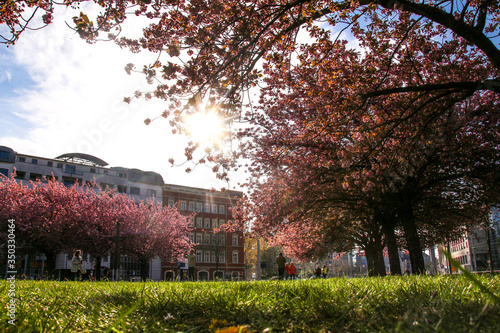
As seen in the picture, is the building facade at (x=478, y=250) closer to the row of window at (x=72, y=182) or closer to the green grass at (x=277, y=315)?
the green grass at (x=277, y=315)

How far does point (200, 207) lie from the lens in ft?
221

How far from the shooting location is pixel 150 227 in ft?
133

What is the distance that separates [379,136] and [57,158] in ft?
189

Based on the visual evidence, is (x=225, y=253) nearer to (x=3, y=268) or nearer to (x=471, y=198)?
(x=3, y=268)

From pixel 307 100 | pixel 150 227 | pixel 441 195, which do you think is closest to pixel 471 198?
pixel 441 195

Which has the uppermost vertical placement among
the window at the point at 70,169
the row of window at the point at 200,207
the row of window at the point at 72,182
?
the window at the point at 70,169

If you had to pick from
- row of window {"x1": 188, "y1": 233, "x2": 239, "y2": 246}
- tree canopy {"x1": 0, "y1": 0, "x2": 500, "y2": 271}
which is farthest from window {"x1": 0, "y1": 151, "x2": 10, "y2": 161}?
tree canopy {"x1": 0, "y1": 0, "x2": 500, "y2": 271}

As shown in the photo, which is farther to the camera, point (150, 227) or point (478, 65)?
point (150, 227)

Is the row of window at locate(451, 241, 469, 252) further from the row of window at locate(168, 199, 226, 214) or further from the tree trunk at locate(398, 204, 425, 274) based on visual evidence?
the tree trunk at locate(398, 204, 425, 274)

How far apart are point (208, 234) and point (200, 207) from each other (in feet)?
18.1

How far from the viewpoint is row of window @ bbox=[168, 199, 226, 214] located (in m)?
65.5

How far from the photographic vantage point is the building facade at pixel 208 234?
6306cm

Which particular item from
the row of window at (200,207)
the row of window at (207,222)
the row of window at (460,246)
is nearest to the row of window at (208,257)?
the row of window at (207,222)

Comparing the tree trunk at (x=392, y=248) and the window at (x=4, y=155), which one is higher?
the window at (x=4, y=155)
